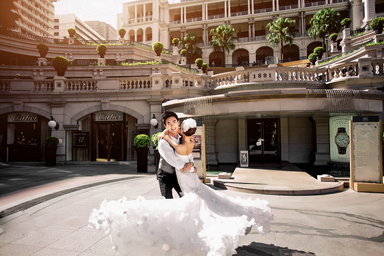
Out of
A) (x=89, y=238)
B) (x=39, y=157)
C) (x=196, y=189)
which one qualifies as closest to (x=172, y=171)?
(x=196, y=189)

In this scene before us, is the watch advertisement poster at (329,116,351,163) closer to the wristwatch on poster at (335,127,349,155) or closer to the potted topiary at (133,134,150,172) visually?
the wristwatch on poster at (335,127,349,155)

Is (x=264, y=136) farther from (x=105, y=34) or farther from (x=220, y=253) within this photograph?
(x=105, y=34)

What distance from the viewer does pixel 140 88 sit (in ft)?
55.5

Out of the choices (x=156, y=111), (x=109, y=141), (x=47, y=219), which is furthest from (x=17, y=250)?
(x=109, y=141)

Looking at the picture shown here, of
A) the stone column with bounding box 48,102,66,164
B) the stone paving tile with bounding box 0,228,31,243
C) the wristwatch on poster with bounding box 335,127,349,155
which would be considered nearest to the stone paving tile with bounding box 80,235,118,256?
the stone paving tile with bounding box 0,228,31,243

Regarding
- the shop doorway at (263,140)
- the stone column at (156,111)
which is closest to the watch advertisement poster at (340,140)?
the shop doorway at (263,140)

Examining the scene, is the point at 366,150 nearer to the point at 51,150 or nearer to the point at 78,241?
the point at 78,241

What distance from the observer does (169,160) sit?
345 centimetres

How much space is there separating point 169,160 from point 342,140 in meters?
12.7

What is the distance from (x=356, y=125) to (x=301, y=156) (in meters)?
7.03

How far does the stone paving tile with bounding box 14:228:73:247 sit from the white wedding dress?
2070 millimetres

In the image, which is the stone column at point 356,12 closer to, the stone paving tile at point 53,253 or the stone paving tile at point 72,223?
the stone paving tile at point 72,223

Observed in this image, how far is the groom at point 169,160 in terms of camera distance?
11.3 ft

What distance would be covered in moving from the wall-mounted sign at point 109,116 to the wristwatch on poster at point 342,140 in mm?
14068
